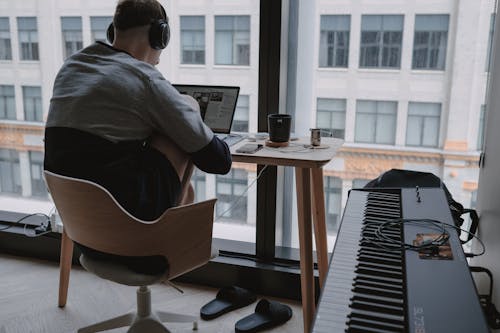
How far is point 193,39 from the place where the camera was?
2.39 meters

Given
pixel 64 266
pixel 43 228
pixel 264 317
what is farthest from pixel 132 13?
pixel 43 228

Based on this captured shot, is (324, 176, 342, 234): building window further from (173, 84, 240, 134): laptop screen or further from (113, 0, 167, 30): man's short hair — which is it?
(113, 0, 167, 30): man's short hair

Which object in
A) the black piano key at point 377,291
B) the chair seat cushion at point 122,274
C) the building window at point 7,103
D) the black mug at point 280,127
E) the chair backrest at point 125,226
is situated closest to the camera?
the black piano key at point 377,291

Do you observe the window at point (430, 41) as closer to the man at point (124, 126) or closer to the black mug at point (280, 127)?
the black mug at point (280, 127)

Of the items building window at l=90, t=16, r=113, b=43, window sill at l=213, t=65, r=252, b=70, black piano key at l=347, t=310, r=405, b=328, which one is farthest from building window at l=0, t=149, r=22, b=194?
black piano key at l=347, t=310, r=405, b=328

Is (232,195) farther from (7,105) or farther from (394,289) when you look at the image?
(394,289)

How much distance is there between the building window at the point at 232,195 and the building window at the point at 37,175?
103 centimetres

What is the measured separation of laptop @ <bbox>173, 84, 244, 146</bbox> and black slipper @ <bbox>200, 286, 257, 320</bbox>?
71 centimetres

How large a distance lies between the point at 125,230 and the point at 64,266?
88 cm

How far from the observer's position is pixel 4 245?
9.15 ft

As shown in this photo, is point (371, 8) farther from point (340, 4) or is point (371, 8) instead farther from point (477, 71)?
point (477, 71)

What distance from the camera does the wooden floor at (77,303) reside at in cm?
211

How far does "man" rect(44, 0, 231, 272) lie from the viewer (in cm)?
146

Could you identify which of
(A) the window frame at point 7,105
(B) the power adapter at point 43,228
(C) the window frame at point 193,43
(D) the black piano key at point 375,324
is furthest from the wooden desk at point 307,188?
(A) the window frame at point 7,105
